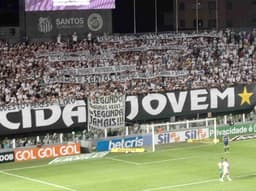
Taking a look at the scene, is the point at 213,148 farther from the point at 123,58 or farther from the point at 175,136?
the point at 123,58

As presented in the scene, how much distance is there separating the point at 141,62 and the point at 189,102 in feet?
31.6

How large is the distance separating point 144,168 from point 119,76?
16.6 metres

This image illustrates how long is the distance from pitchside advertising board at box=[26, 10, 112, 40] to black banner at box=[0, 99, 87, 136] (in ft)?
45.2

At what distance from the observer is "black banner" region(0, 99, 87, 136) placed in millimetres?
41219

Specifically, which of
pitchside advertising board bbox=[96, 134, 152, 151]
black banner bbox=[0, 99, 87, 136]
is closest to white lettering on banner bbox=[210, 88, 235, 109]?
pitchside advertising board bbox=[96, 134, 152, 151]

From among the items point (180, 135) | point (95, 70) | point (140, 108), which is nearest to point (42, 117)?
point (140, 108)

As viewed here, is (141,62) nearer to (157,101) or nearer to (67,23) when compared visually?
(67,23)

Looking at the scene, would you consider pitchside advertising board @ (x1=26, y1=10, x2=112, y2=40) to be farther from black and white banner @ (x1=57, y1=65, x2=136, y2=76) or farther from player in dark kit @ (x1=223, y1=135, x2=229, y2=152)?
player in dark kit @ (x1=223, y1=135, x2=229, y2=152)

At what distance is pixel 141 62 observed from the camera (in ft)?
184

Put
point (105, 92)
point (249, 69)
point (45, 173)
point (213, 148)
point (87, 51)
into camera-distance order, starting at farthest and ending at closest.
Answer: point (249, 69) → point (87, 51) → point (105, 92) → point (213, 148) → point (45, 173)

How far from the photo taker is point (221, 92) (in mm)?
48562

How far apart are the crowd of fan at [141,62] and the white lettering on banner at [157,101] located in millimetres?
4794

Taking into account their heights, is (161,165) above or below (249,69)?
below

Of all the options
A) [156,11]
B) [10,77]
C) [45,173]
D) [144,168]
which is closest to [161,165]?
[144,168]
